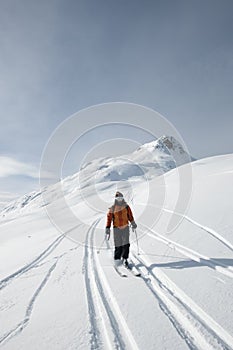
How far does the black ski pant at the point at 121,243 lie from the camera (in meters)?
7.75

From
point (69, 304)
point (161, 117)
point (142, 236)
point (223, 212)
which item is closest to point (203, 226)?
point (223, 212)

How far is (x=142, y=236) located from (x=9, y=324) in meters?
8.20

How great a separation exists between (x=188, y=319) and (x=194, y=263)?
115 inches

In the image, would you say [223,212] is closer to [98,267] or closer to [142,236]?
[142,236]

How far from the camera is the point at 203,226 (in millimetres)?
10734

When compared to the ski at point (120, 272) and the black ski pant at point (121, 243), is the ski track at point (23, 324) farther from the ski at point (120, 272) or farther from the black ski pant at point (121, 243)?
the black ski pant at point (121, 243)

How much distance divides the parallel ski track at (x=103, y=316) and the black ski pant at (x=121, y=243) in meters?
1.01

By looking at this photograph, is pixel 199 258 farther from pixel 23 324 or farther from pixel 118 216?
pixel 23 324

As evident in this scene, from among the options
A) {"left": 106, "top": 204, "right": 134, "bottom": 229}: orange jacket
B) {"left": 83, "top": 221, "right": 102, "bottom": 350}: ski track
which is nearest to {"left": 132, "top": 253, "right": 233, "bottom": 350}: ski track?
{"left": 83, "top": 221, "right": 102, "bottom": 350}: ski track

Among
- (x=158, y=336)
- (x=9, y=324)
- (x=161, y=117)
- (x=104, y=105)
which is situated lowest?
(x=158, y=336)

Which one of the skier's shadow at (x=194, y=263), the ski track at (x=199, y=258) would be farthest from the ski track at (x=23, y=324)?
the ski track at (x=199, y=258)

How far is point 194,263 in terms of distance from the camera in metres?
6.80

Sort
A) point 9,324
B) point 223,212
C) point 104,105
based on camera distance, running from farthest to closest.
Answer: point 104,105, point 223,212, point 9,324

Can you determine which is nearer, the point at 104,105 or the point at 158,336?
the point at 158,336
